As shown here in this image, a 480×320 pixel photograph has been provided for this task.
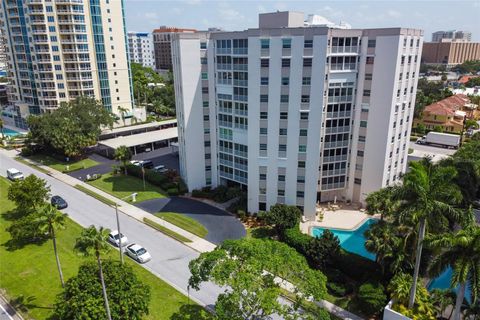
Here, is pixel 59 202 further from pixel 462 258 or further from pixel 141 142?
pixel 462 258

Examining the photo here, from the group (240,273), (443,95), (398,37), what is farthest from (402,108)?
(443,95)

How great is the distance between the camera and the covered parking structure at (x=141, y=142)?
265 feet

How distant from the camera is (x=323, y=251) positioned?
3838 centimetres

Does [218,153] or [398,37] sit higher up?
[398,37]

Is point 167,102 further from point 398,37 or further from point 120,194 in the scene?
point 398,37

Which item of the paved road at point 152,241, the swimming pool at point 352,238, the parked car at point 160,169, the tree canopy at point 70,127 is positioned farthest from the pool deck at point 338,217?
the tree canopy at point 70,127

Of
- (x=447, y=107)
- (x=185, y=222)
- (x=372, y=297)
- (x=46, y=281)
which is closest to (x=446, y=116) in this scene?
(x=447, y=107)

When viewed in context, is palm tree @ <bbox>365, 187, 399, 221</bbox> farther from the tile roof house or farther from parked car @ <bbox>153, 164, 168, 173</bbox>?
the tile roof house

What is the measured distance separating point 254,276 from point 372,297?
13198 mm

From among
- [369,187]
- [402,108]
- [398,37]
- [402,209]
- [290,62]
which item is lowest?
[369,187]

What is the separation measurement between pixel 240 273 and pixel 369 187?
35127 mm

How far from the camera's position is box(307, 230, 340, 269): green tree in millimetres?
38406

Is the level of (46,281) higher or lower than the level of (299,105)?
lower

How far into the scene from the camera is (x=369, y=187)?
54250mm
